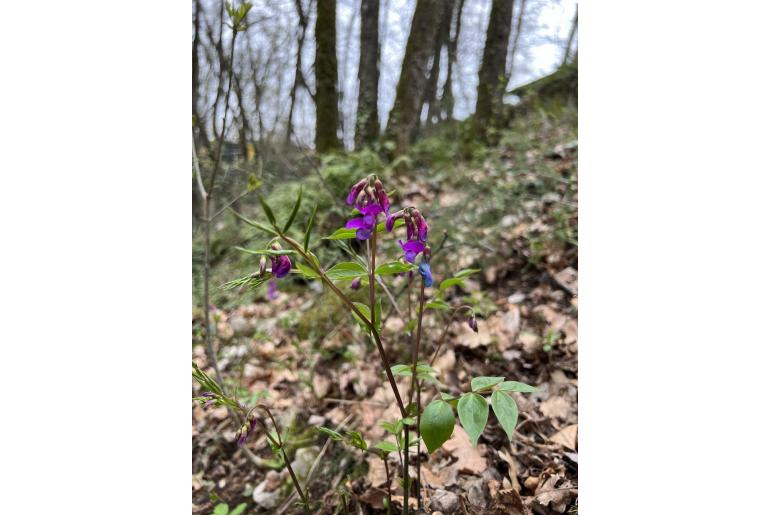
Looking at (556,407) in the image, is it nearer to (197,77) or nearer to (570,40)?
(570,40)

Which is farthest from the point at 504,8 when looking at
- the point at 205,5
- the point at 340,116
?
the point at 205,5

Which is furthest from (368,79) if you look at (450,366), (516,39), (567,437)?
(567,437)

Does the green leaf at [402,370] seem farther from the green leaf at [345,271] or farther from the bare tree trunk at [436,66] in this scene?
the bare tree trunk at [436,66]

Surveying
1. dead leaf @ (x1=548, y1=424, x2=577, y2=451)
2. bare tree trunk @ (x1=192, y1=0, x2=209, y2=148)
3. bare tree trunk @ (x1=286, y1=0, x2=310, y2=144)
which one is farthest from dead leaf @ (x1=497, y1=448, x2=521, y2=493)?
bare tree trunk @ (x1=286, y1=0, x2=310, y2=144)

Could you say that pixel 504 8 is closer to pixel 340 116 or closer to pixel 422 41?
pixel 422 41

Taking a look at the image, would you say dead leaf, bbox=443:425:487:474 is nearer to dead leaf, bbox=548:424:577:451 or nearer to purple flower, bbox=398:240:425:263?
dead leaf, bbox=548:424:577:451
